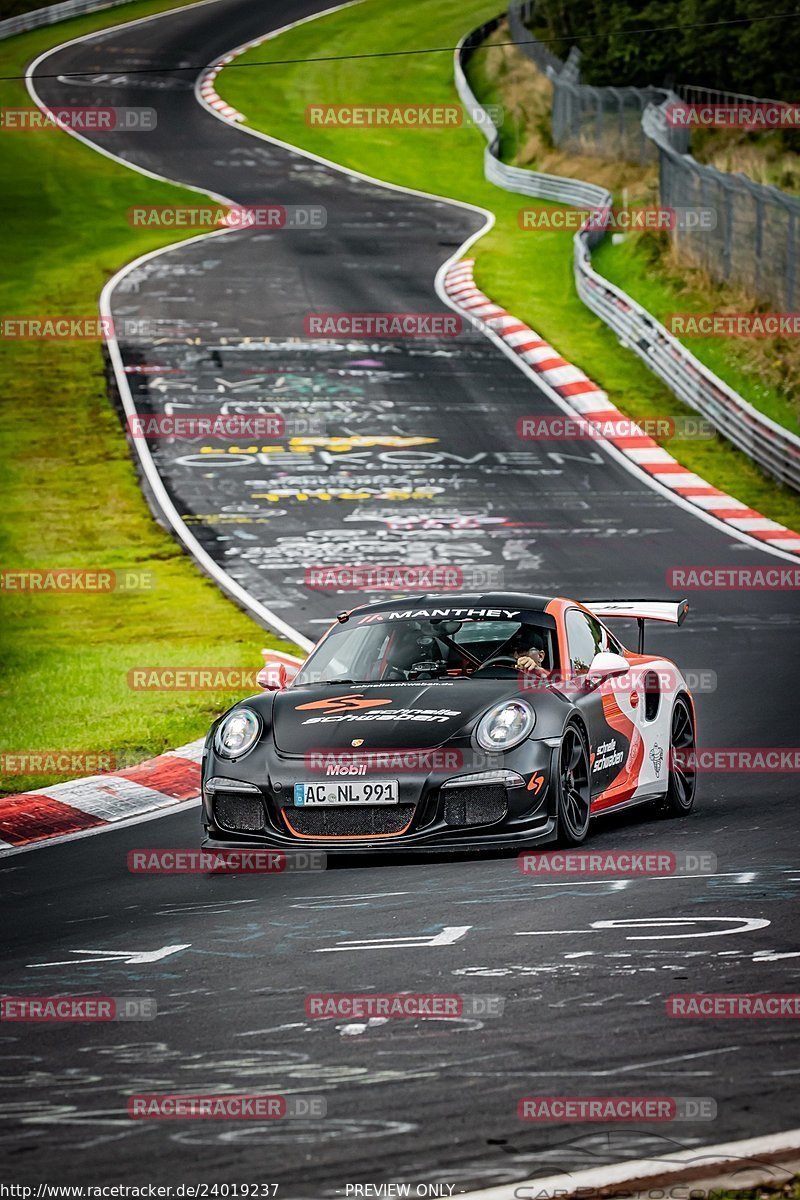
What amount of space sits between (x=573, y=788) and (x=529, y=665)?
860 millimetres

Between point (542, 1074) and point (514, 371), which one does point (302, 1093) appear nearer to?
point (542, 1074)

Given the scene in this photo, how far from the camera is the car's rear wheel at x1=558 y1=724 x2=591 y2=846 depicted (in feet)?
29.5

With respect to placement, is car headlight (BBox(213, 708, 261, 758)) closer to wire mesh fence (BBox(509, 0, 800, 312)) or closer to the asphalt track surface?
the asphalt track surface

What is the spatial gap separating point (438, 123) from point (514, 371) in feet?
87.3

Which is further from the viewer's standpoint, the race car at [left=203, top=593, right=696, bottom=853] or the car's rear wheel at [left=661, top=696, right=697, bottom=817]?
the car's rear wheel at [left=661, top=696, right=697, bottom=817]

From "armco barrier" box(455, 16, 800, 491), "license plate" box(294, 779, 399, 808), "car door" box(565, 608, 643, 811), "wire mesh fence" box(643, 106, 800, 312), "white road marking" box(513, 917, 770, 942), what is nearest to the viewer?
"white road marking" box(513, 917, 770, 942)

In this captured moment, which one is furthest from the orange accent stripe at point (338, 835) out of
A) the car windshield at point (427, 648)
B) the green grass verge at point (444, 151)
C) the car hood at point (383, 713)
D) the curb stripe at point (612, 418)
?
the green grass verge at point (444, 151)

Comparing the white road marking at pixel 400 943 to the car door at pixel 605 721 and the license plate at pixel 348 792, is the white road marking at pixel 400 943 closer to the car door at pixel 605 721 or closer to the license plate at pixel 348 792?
the license plate at pixel 348 792

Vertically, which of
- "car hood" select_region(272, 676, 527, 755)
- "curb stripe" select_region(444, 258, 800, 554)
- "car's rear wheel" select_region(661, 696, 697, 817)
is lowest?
"curb stripe" select_region(444, 258, 800, 554)

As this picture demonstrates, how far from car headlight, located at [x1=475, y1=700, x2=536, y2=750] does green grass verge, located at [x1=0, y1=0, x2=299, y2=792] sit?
12.6 ft

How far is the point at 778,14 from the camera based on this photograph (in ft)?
135

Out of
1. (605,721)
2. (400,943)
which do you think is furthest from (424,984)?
(605,721)

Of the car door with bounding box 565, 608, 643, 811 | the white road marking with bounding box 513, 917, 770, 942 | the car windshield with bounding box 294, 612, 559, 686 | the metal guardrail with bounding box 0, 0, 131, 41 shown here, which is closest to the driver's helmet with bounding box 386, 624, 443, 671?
the car windshield with bounding box 294, 612, 559, 686

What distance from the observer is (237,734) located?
30.5 feet
